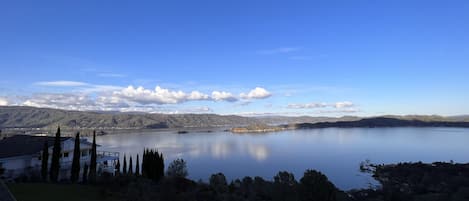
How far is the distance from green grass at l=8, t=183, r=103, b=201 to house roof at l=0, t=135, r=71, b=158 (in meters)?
7.44

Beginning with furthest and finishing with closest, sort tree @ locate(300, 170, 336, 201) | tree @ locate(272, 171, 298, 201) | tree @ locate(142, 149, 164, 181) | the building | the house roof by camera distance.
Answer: tree @ locate(142, 149, 164, 181)
the house roof
the building
tree @ locate(272, 171, 298, 201)
tree @ locate(300, 170, 336, 201)

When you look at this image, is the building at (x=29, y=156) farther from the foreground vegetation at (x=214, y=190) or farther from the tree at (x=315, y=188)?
the tree at (x=315, y=188)

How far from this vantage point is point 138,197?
20.1m

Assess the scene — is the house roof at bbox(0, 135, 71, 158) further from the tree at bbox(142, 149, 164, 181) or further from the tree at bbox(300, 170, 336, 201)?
the tree at bbox(300, 170, 336, 201)

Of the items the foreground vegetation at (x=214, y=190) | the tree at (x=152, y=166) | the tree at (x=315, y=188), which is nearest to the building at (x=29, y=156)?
the tree at (x=152, y=166)

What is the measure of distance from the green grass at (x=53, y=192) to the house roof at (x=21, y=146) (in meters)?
7.44

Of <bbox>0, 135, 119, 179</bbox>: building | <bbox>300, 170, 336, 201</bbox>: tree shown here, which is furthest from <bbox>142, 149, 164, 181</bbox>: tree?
<bbox>300, 170, 336, 201</bbox>: tree

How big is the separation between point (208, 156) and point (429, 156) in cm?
4556

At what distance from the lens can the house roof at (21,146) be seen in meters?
28.0

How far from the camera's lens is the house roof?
28.0 metres

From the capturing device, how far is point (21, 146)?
2977cm

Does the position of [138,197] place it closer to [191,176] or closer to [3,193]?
[3,193]


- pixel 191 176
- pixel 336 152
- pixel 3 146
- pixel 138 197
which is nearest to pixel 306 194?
pixel 138 197

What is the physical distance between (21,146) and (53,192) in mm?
11754
